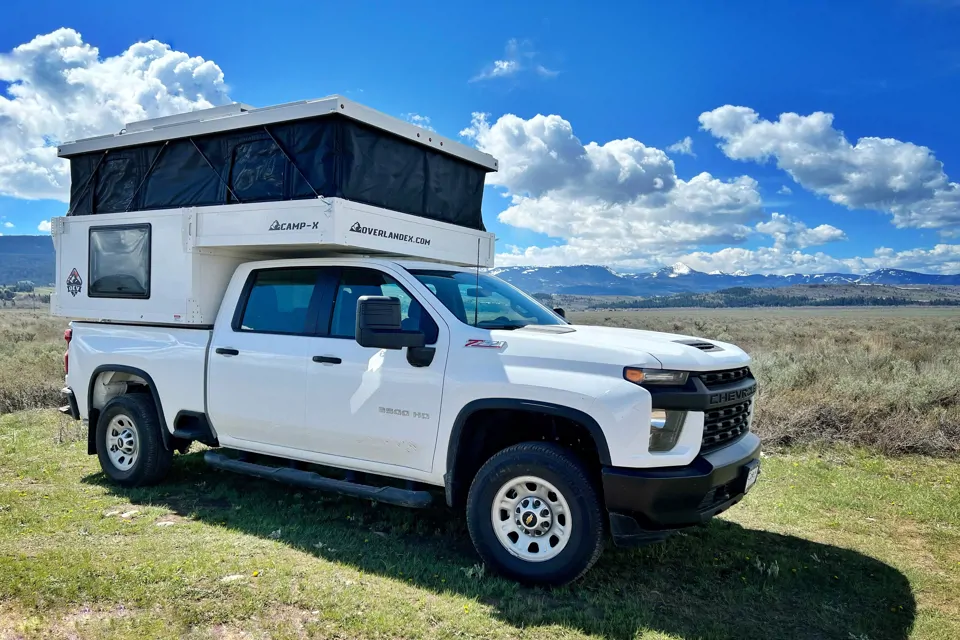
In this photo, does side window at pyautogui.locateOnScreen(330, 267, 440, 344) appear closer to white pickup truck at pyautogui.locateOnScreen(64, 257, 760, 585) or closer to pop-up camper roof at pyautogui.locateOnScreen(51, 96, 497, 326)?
white pickup truck at pyautogui.locateOnScreen(64, 257, 760, 585)

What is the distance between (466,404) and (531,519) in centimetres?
81

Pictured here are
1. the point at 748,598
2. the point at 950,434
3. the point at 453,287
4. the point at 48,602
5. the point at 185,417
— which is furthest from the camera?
the point at 950,434

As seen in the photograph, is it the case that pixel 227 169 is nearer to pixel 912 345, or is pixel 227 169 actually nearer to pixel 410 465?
pixel 410 465

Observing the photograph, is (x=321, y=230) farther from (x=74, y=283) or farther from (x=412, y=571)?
(x=74, y=283)

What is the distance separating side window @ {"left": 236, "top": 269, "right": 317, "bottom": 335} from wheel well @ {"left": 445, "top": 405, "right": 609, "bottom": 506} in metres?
1.56

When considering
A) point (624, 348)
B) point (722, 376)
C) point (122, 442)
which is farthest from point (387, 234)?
point (122, 442)

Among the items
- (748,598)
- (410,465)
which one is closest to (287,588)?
(410,465)

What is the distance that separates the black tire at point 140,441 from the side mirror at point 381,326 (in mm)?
2832

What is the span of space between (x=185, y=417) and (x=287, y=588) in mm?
2573

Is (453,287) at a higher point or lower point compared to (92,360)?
higher

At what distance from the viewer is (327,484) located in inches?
209

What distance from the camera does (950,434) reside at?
8.28m

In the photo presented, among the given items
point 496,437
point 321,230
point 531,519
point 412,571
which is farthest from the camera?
point 321,230

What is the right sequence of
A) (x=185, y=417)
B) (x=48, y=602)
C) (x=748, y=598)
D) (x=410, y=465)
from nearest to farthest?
(x=48, y=602) → (x=748, y=598) → (x=410, y=465) → (x=185, y=417)
